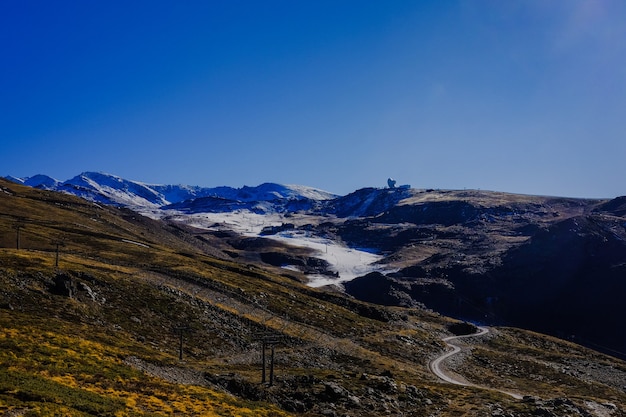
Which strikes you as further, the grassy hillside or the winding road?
the winding road

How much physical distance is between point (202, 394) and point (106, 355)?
1109cm

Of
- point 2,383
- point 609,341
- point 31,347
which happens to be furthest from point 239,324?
point 609,341

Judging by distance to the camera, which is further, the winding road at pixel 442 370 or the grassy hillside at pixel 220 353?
the winding road at pixel 442 370

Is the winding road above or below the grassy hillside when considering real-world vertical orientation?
below

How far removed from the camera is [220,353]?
62.9 m

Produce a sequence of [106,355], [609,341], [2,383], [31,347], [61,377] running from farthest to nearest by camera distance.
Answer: [609,341], [106,355], [31,347], [61,377], [2,383]

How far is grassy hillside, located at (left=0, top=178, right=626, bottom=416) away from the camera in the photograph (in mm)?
36031

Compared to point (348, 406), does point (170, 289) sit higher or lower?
higher

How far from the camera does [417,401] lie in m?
52.0

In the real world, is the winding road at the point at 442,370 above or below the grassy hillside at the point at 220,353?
below

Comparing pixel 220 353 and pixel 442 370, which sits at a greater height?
pixel 220 353

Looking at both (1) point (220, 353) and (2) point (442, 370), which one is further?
(2) point (442, 370)

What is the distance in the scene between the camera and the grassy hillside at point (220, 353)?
118ft

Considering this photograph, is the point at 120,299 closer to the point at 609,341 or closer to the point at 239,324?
the point at 239,324
